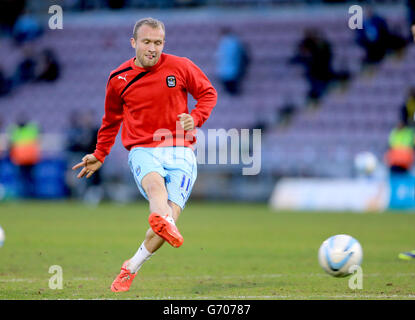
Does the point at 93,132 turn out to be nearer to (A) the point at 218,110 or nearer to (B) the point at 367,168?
(A) the point at 218,110

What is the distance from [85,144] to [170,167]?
574 inches

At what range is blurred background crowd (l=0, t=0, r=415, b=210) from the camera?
20578 millimetres

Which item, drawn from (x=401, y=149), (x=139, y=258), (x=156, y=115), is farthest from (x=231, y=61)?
(x=139, y=258)

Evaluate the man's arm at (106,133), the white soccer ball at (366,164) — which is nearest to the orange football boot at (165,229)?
the man's arm at (106,133)

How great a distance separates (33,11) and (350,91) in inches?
448

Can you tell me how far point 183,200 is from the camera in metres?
6.71

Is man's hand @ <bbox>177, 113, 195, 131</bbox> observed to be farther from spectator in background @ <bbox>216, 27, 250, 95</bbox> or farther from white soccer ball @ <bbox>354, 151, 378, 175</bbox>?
spectator in background @ <bbox>216, 27, 250, 95</bbox>

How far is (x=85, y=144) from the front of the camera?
2100 cm

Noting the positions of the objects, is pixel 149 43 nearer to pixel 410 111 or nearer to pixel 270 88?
pixel 410 111

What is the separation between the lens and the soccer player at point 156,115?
6.62 metres

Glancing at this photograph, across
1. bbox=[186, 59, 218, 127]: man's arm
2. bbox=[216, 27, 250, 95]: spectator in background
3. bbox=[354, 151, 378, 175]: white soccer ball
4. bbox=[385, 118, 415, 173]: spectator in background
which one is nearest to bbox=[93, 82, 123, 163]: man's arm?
Answer: bbox=[186, 59, 218, 127]: man's arm

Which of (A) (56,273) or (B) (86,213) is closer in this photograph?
(A) (56,273)

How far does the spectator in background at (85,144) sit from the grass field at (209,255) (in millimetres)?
3424

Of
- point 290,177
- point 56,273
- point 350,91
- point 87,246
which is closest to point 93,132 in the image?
point 290,177
